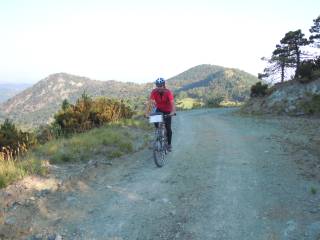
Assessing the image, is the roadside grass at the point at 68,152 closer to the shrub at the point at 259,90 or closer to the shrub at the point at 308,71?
the shrub at the point at 308,71

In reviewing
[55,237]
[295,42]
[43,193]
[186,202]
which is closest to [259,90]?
[295,42]

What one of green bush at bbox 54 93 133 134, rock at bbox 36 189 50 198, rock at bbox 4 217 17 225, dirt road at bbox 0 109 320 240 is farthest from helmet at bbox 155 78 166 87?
green bush at bbox 54 93 133 134

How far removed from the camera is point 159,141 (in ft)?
33.4

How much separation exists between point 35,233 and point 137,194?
227 cm

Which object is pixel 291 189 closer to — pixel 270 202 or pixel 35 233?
pixel 270 202

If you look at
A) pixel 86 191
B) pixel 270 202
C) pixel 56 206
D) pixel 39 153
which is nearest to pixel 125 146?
pixel 39 153

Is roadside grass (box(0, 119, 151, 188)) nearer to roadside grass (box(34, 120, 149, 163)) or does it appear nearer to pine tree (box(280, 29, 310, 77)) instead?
roadside grass (box(34, 120, 149, 163))

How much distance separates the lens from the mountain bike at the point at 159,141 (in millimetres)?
9906

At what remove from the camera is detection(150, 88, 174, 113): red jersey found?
1038 centimetres

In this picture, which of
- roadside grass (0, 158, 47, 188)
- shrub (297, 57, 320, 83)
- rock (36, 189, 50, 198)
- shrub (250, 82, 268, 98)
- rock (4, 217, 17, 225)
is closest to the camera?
rock (4, 217, 17, 225)

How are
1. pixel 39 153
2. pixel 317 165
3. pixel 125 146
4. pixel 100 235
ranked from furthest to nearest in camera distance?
1. pixel 125 146
2. pixel 39 153
3. pixel 317 165
4. pixel 100 235

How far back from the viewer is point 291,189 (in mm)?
7844

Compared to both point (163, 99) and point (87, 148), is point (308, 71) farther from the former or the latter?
point (87, 148)

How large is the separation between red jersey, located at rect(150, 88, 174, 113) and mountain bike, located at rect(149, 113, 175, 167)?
23 cm
